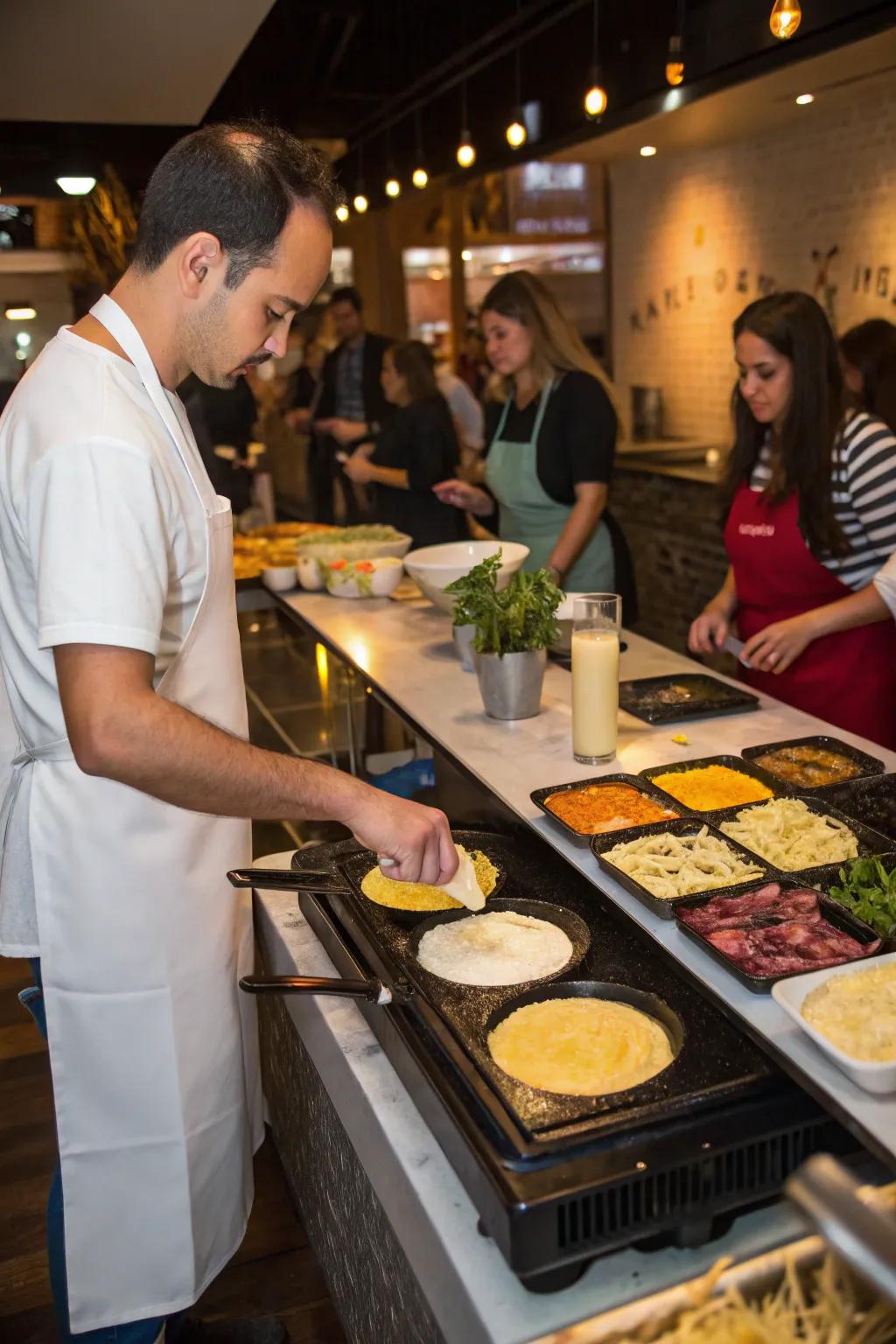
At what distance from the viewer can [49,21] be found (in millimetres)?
4223

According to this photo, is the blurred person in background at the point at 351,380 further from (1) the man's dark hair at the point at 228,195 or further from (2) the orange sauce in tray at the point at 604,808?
(1) the man's dark hair at the point at 228,195

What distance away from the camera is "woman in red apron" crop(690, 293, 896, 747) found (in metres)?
2.76

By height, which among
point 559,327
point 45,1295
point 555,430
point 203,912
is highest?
point 559,327

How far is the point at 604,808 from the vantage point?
192cm

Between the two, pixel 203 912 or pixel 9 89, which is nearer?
pixel 203 912

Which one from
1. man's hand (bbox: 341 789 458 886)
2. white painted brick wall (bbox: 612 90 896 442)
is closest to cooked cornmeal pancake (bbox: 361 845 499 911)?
man's hand (bbox: 341 789 458 886)

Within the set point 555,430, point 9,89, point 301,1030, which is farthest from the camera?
point 9,89

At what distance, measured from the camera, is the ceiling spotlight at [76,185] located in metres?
6.90

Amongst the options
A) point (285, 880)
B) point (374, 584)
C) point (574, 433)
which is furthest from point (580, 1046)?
point (574, 433)

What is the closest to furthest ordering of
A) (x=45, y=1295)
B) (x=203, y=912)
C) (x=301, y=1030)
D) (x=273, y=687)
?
(x=203, y=912) < (x=301, y=1030) < (x=45, y=1295) < (x=273, y=687)

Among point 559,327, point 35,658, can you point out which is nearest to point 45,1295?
point 35,658

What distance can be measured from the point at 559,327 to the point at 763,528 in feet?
4.18

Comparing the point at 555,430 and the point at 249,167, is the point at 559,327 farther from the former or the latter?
the point at 249,167

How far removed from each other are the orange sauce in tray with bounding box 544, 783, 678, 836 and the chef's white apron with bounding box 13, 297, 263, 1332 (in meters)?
0.53
